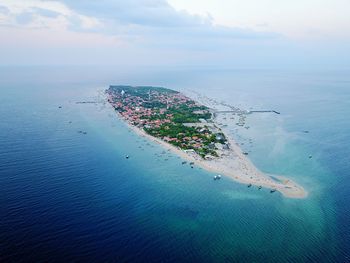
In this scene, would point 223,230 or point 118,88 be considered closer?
point 223,230

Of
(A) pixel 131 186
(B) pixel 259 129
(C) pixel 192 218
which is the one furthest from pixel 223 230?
(B) pixel 259 129

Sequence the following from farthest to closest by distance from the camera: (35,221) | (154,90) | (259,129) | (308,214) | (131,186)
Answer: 1. (154,90)
2. (259,129)
3. (131,186)
4. (308,214)
5. (35,221)

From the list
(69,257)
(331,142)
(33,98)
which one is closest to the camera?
(69,257)

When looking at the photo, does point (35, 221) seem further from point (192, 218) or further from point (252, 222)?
point (252, 222)

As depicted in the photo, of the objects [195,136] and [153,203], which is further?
[195,136]

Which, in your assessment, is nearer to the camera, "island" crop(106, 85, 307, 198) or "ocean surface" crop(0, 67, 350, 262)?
"ocean surface" crop(0, 67, 350, 262)

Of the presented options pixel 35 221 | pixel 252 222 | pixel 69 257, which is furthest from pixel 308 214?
pixel 35 221

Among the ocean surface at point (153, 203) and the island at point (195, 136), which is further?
the island at point (195, 136)
